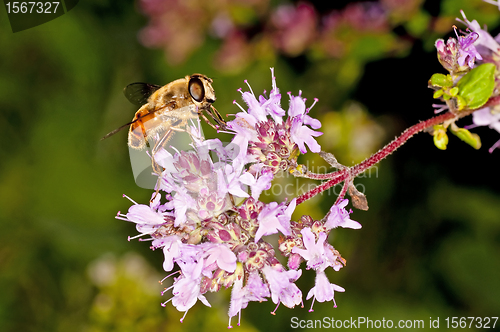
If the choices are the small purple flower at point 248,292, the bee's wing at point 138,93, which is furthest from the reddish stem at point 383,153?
the bee's wing at point 138,93

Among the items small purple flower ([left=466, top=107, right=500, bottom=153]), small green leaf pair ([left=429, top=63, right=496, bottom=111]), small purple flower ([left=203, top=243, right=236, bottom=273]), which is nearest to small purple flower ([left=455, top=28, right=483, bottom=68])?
small green leaf pair ([left=429, top=63, right=496, bottom=111])

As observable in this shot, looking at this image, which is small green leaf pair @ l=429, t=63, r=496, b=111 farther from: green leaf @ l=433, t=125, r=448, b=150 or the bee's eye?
the bee's eye

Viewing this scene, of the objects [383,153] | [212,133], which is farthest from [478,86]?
[212,133]

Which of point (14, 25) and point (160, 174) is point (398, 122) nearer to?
point (160, 174)

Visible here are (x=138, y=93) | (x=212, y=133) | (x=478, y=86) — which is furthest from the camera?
(x=212, y=133)

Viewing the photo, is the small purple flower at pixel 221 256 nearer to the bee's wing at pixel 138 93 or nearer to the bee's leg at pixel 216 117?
the bee's leg at pixel 216 117

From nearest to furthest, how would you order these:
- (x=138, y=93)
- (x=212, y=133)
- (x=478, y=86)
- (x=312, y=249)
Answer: (x=478, y=86) < (x=312, y=249) < (x=138, y=93) < (x=212, y=133)

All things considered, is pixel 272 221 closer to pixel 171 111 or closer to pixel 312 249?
pixel 312 249

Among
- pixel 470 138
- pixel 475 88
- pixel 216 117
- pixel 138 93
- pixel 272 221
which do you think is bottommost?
pixel 272 221
